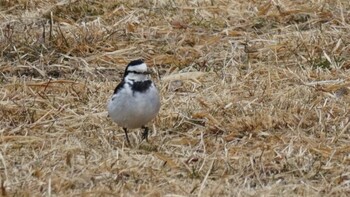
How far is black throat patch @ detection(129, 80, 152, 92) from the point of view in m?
6.43

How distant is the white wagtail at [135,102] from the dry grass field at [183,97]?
0.18 m

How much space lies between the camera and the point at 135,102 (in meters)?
6.39

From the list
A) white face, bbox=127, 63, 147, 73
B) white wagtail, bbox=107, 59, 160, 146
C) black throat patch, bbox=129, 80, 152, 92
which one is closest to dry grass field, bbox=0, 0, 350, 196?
white wagtail, bbox=107, 59, 160, 146

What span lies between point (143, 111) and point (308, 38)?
2585 mm

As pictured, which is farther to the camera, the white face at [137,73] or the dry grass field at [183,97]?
the white face at [137,73]

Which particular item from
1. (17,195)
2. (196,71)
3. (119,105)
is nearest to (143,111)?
(119,105)

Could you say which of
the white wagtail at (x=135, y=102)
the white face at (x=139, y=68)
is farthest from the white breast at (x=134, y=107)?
the white face at (x=139, y=68)

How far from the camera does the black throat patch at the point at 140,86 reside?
21.1 feet

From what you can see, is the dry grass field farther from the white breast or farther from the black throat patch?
the black throat patch

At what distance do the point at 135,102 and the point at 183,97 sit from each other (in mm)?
1205

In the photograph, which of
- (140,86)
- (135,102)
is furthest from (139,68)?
(135,102)

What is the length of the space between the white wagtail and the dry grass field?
A: 0.18 metres

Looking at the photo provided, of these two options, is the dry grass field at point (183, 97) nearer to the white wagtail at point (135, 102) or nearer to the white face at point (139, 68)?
the white wagtail at point (135, 102)

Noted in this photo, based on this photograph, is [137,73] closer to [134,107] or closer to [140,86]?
[140,86]
